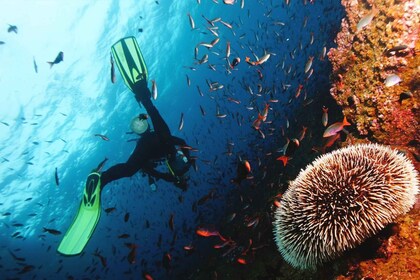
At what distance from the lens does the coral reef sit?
5.44m

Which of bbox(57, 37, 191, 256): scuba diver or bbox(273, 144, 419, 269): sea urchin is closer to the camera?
bbox(273, 144, 419, 269): sea urchin

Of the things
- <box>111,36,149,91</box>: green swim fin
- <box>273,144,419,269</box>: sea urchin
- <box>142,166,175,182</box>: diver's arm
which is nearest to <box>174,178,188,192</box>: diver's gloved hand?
<box>142,166,175,182</box>: diver's arm

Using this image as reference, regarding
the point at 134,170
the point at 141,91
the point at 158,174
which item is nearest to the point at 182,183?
the point at 158,174

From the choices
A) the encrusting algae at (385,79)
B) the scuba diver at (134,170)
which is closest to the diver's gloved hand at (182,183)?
the scuba diver at (134,170)

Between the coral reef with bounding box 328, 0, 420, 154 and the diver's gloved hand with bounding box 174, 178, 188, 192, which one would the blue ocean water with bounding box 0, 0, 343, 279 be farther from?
the coral reef with bounding box 328, 0, 420, 154

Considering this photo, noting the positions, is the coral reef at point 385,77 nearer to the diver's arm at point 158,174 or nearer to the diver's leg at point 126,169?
the diver's arm at point 158,174

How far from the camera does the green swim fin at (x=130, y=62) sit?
10914 mm

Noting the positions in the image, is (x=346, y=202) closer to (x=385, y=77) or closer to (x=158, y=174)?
(x=385, y=77)

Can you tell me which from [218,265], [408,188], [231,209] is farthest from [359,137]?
[231,209]

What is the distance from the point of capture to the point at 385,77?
5.75 metres

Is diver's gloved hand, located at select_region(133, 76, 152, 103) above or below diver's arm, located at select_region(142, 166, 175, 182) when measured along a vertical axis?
above

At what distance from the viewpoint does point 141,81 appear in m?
10.8

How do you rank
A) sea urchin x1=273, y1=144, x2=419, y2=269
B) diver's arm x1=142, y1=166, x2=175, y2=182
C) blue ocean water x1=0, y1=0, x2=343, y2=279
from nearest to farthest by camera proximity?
sea urchin x1=273, y1=144, x2=419, y2=269 < diver's arm x1=142, y1=166, x2=175, y2=182 < blue ocean water x1=0, y1=0, x2=343, y2=279

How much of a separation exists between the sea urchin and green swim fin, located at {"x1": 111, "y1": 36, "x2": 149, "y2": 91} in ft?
29.1
